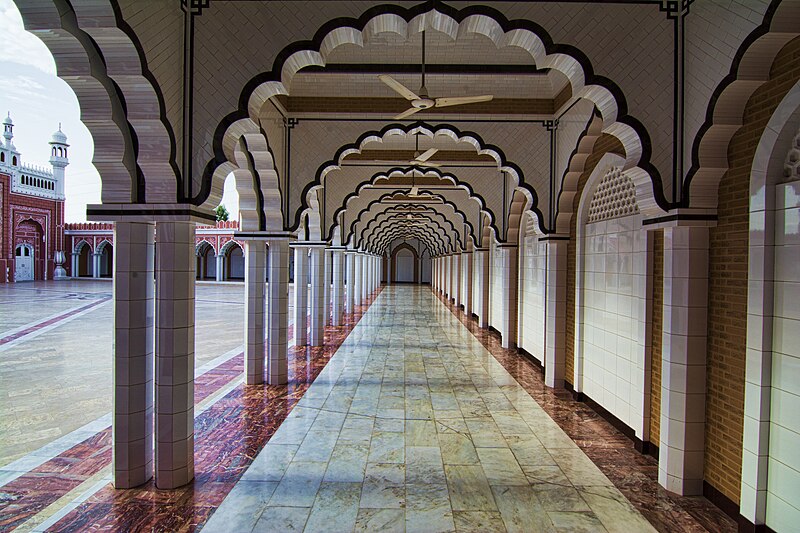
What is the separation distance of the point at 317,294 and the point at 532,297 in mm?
4354

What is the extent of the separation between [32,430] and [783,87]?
23.9 feet

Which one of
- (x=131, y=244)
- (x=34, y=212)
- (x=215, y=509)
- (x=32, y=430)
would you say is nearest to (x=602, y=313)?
(x=215, y=509)

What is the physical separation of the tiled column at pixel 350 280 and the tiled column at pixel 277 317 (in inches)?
372

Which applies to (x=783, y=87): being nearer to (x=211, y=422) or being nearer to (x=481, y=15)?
(x=481, y=15)

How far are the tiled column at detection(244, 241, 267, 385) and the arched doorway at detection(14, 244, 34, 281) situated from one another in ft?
102

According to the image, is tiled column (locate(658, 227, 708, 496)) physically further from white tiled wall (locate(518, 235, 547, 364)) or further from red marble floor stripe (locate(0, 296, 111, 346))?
red marble floor stripe (locate(0, 296, 111, 346))

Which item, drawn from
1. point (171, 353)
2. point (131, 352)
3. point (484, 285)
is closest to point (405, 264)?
point (484, 285)

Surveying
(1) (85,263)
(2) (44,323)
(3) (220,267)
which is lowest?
(2) (44,323)

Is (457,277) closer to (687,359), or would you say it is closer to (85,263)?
(687,359)

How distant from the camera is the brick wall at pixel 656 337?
14.8 ft

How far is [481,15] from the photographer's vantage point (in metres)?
3.82

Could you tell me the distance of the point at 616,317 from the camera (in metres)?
5.36

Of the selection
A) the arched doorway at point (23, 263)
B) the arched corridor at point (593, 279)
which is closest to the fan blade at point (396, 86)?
the arched corridor at point (593, 279)

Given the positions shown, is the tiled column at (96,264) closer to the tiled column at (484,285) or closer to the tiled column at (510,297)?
the tiled column at (484,285)
